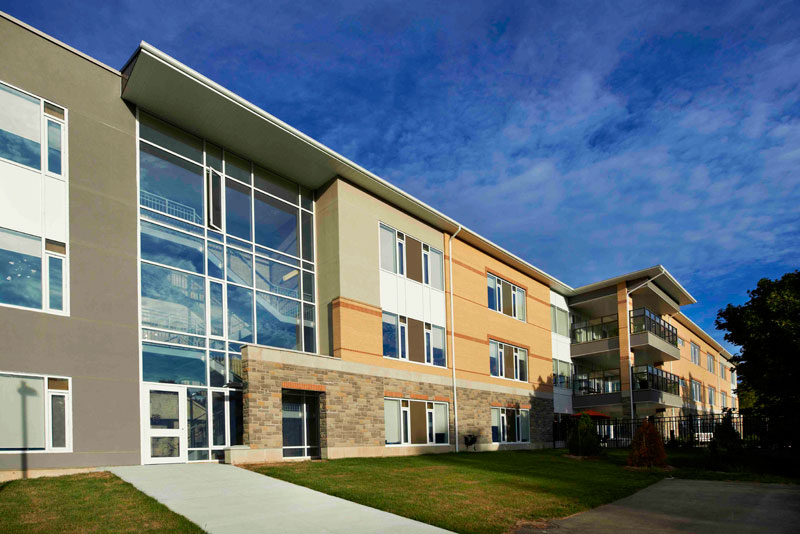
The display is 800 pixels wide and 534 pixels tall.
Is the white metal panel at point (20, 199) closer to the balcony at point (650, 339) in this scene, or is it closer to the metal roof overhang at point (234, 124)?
the metal roof overhang at point (234, 124)

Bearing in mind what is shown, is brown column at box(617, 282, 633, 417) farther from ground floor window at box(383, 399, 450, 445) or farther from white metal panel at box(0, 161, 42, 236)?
white metal panel at box(0, 161, 42, 236)

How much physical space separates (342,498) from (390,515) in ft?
6.25

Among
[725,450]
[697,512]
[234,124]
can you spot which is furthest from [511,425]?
[234,124]

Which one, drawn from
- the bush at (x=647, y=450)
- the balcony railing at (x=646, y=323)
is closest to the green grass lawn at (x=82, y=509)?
the bush at (x=647, y=450)

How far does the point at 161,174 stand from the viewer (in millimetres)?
17797

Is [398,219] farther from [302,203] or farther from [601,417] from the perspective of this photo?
[601,417]

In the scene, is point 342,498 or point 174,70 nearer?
point 342,498

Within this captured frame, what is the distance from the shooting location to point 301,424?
19.8 metres

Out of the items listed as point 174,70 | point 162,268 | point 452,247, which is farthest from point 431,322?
point 174,70

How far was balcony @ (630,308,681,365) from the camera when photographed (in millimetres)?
34344

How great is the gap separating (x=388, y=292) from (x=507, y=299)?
10.2 metres

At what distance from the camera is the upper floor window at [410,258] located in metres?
24.1

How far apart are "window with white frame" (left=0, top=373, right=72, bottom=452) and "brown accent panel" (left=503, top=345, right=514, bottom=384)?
21.0 meters

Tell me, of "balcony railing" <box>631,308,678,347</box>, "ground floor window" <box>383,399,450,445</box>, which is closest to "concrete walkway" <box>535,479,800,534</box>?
"ground floor window" <box>383,399,450,445</box>
